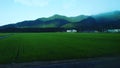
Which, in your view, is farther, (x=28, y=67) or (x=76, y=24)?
(x=76, y=24)

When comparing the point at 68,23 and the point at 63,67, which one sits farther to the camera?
the point at 68,23

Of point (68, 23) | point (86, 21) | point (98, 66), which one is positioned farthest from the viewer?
point (68, 23)

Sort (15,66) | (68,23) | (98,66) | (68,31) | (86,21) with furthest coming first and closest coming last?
(68,31) < (68,23) < (86,21) < (15,66) < (98,66)

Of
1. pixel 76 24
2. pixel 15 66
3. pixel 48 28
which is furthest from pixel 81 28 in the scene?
pixel 15 66

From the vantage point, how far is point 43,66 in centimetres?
1376

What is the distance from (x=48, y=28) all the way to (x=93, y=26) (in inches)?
634

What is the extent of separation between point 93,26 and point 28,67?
73.6 metres

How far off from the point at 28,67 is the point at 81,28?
252 ft

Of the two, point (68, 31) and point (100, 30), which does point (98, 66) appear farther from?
point (68, 31)

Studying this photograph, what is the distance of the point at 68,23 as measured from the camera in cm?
8525

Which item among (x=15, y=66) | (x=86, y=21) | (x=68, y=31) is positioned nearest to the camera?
(x=15, y=66)

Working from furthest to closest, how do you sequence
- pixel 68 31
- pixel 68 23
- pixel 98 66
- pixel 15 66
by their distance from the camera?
pixel 68 31 < pixel 68 23 < pixel 15 66 < pixel 98 66

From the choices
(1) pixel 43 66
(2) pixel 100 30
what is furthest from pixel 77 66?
(2) pixel 100 30

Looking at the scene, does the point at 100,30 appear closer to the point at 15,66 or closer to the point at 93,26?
the point at 93,26
